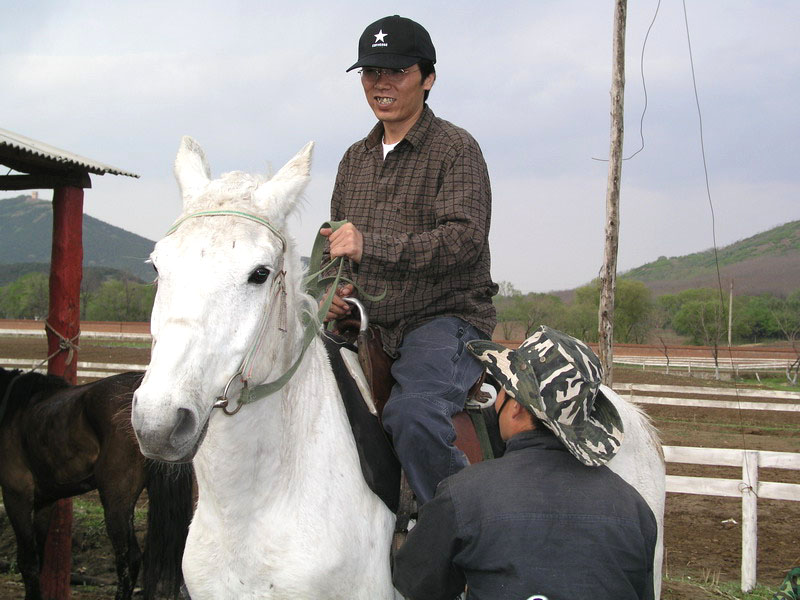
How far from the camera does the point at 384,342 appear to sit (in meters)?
2.89

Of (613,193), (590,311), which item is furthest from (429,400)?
(590,311)

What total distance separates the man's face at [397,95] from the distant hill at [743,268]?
9623cm

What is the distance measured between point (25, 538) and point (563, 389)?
5121 millimetres

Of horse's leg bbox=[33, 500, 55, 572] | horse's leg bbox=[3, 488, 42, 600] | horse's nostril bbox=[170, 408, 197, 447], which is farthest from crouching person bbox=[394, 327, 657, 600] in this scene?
horse's leg bbox=[33, 500, 55, 572]

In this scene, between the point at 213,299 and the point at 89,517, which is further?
the point at 89,517

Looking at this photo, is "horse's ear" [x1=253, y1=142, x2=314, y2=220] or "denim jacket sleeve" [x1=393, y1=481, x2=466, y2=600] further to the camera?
"horse's ear" [x1=253, y1=142, x2=314, y2=220]

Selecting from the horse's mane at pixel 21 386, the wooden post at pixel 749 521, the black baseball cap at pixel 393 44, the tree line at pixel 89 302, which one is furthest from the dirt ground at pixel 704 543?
the tree line at pixel 89 302

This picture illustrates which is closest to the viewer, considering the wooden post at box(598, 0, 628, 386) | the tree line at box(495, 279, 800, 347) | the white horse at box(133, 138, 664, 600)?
the white horse at box(133, 138, 664, 600)

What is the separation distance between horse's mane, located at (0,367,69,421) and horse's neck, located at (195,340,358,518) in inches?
166

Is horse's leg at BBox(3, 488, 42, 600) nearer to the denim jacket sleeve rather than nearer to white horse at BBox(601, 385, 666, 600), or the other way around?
the denim jacket sleeve

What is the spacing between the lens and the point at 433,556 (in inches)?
75.4

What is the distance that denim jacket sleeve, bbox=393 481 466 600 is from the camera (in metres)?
1.89

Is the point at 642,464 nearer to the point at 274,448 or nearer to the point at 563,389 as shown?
the point at 563,389

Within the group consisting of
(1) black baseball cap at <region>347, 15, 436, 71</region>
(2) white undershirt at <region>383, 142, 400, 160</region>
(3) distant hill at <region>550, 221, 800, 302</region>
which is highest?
(3) distant hill at <region>550, 221, 800, 302</region>
